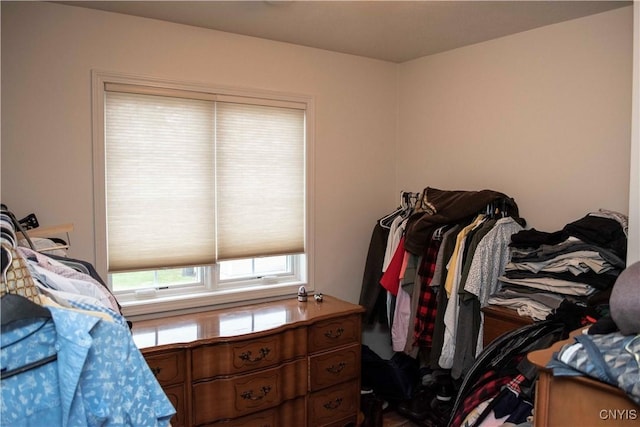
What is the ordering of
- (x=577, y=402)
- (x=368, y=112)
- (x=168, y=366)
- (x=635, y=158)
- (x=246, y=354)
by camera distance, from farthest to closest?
(x=368, y=112), (x=246, y=354), (x=168, y=366), (x=635, y=158), (x=577, y=402)

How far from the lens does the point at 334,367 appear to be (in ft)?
9.70

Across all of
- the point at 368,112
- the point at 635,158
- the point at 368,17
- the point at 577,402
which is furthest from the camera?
the point at 368,112

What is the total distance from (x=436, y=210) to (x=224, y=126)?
1439mm

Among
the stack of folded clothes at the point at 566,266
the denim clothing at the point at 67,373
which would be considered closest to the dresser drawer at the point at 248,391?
the stack of folded clothes at the point at 566,266

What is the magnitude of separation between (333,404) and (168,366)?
110cm

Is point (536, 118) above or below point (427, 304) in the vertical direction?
above

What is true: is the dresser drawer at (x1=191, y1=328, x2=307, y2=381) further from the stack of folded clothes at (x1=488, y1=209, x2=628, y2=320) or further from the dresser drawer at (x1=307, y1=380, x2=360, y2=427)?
the stack of folded clothes at (x1=488, y1=209, x2=628, y2=320)

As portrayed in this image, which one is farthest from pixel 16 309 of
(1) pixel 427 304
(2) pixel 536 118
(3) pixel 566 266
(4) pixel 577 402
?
(2) pixel 536 118

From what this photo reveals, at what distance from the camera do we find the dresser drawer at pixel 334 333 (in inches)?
113

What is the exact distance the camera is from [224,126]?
304 centimetres

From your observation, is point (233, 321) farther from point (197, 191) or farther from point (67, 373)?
point (67, 373)

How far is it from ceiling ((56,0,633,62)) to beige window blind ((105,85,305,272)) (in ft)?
1.45

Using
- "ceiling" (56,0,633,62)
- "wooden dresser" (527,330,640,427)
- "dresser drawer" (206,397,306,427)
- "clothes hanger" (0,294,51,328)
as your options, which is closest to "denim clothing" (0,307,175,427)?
"clothes hanger" (0,294,51,328)

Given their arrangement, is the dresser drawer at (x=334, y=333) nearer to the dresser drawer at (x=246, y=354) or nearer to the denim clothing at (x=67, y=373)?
the dresser drawer at (x=246, y=354)
